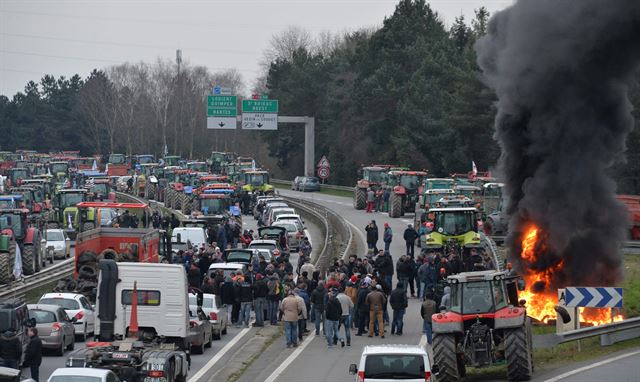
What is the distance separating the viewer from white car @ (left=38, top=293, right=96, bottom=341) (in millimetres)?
33219

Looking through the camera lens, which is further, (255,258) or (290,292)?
(255,258)

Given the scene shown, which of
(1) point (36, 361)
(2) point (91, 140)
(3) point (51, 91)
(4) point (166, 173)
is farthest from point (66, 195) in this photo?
(3) point (51, 91)

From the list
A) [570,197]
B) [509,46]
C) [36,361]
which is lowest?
[36,361]

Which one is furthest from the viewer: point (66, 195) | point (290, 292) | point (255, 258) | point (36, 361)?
point (66, 195)

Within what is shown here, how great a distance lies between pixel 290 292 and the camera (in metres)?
33.7

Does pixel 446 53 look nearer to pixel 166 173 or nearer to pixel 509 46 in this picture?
pixel 166 173

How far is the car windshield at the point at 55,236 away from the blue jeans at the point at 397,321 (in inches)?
1026

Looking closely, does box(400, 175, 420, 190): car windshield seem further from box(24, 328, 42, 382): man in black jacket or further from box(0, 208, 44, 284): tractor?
box(24, 328, 42, 382): man in black jacket

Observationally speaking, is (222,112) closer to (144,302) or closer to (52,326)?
(52,326)

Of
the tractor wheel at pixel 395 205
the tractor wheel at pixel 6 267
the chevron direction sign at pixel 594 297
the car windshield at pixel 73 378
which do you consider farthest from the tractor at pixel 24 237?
the car windshield at pixel 73 378

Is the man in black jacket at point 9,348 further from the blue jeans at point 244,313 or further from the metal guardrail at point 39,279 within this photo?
the metal guardrail at point 39,279

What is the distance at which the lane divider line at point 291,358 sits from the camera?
28188 millimetres

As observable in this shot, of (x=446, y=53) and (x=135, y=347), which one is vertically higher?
(x=446, y=53)

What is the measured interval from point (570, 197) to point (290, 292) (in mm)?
7856
